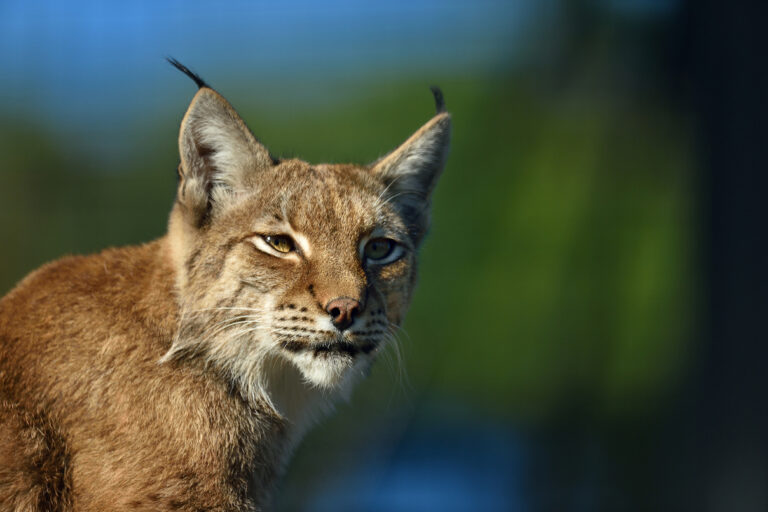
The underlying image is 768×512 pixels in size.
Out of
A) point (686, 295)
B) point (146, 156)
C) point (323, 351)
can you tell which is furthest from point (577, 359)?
point (323, 351)

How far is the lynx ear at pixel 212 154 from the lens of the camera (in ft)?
15.3

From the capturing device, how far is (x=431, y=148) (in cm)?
554

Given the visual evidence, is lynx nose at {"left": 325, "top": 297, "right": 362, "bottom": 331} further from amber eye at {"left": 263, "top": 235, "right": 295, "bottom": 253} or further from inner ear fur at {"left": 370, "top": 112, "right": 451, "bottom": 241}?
inner ear fur at {"left": 370, "top": 112, "right": 451, "bottom": 241}

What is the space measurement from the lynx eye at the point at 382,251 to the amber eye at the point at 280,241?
412 mm

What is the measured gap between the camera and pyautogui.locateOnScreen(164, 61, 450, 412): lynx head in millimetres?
4488

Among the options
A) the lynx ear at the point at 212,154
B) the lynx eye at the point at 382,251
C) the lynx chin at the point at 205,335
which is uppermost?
the lynx ear at the point at 212,154

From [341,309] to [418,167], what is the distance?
4.83 feet

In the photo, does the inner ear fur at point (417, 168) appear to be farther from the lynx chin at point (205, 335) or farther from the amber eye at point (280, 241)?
the amber eye at point (280, 241)

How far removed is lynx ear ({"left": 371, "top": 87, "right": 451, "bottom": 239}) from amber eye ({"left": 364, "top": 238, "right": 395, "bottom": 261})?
0.39 m

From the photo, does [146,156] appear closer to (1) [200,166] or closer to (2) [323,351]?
(1) [200,166]

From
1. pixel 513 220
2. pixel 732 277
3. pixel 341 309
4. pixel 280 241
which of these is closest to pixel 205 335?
pixel 280 241

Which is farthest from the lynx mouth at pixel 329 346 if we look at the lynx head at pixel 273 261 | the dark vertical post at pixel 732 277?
the dark vertical post at pixel 732 277

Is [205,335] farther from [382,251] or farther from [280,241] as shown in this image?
[382,251]

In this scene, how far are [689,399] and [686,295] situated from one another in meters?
1.43
